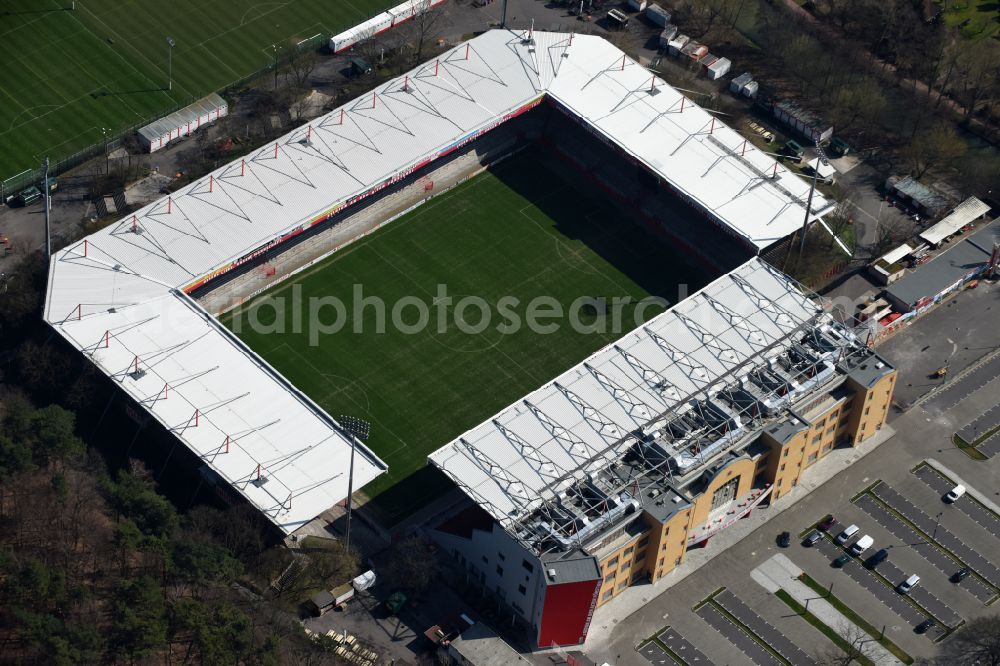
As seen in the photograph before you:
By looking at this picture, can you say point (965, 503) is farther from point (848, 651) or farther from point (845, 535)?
point (848, 651)

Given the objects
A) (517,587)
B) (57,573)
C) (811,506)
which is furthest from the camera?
(811,506)

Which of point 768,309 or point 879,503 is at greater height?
point 768,309

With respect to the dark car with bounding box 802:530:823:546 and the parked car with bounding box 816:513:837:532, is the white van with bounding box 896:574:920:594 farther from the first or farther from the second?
the parked car with bounding box 816:513:837:532

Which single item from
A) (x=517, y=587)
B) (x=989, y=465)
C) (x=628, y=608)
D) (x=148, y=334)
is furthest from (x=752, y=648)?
(x=148, y=334)

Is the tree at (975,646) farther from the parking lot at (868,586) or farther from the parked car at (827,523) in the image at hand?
the parked car at (827,523)

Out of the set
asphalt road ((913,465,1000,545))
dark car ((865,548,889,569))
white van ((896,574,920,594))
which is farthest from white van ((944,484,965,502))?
white van ((896,574,920,594))

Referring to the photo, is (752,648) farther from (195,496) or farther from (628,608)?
(195,496)
